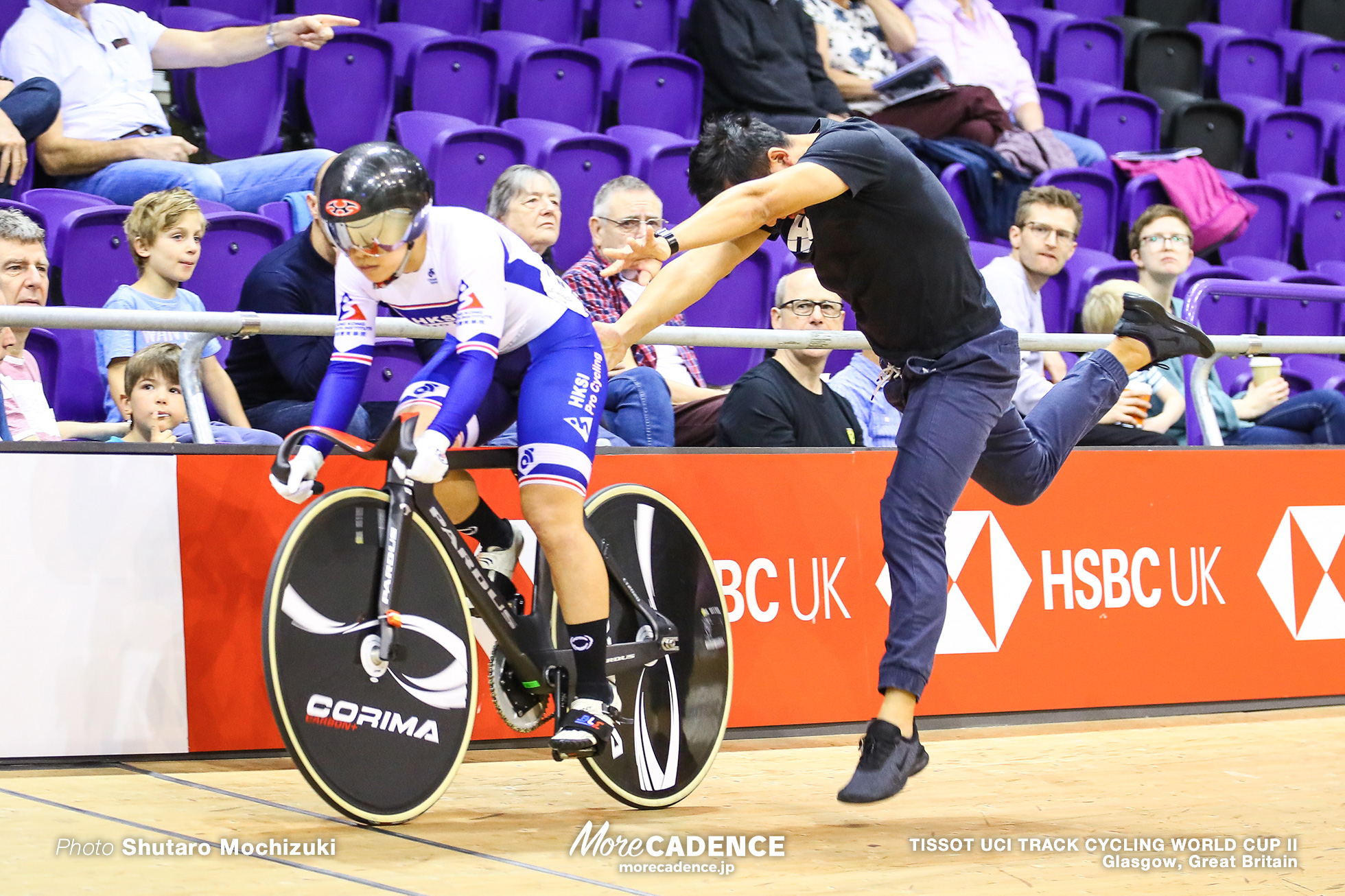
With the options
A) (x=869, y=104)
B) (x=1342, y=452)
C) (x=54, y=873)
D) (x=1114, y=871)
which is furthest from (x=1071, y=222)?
(x=54, y=873)

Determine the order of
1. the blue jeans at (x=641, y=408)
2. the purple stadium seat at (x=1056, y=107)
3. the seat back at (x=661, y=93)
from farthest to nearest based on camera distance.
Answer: the purple stadium seat at (x=1056, y=107) < the seat back at (x=661, y=93) < the blue jeans at (x=641, y=408)

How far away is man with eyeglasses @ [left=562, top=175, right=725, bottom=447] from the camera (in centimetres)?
528

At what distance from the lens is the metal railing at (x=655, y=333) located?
374 cm

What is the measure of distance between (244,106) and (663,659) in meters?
4.30

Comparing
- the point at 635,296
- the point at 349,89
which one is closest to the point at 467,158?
the point at 349,89

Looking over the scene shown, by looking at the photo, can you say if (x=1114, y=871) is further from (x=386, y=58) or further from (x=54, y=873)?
(x=386, y=58)

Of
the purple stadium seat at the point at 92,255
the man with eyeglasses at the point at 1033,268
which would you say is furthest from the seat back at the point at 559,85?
the purple stadium seat at the point at 92,255

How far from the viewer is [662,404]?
4.83 metres

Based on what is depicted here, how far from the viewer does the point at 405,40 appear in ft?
24.7

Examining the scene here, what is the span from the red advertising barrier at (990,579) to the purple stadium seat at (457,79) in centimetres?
360

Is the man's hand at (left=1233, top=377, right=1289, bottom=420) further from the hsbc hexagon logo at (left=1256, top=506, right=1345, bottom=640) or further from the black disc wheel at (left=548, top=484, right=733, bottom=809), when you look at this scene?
the black disc wheel at (left=548, top=484, right=733, bottom=809)

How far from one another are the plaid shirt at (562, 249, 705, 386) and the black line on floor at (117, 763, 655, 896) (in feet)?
8.20

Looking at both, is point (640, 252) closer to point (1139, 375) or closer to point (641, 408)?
point (641, 408)

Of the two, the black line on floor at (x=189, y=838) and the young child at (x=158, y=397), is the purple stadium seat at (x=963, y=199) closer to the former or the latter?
the young child at (x=158, y=397)
